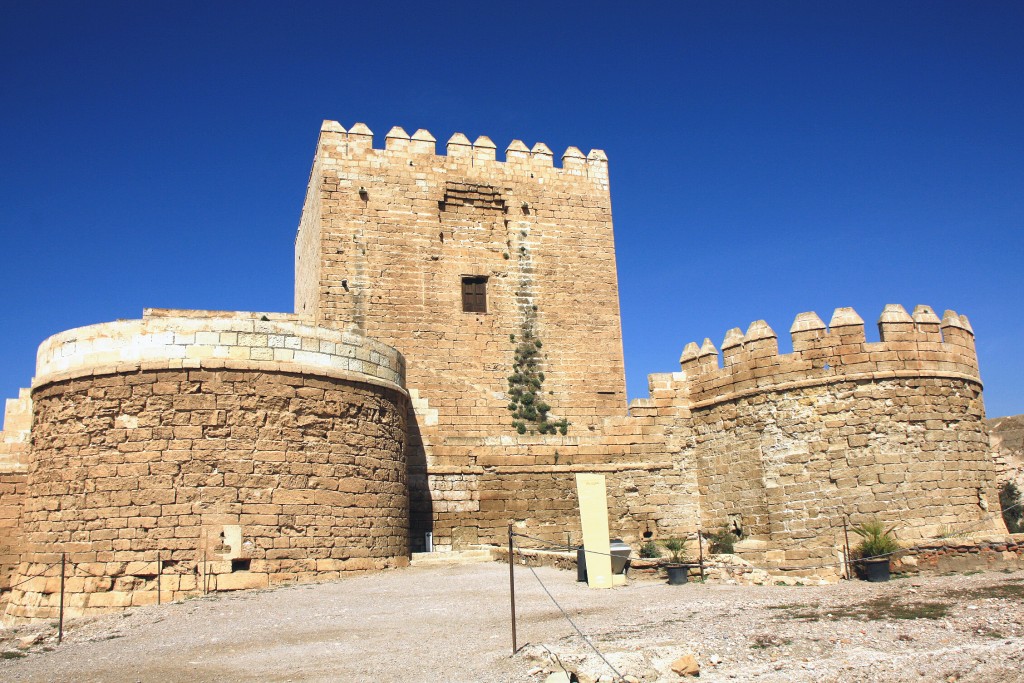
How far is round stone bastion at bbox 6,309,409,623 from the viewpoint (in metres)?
10.3

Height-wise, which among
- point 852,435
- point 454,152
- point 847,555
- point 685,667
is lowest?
point 685,667

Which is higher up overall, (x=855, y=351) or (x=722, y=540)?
(x=855, y=351)

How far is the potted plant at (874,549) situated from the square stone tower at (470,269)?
7.08 meters

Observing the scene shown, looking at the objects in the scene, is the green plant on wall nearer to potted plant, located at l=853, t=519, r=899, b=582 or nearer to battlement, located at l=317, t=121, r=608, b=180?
battlement, located at l=317, t=121, r=608, b=180

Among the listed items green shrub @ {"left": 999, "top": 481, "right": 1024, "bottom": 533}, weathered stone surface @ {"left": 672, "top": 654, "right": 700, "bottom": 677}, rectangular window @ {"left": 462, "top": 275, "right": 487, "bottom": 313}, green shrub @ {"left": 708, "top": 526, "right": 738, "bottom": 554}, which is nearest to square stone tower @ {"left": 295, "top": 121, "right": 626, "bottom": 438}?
rectangular window @ {"left": 462, "top": 275, "right": 487, "bottom": 313}

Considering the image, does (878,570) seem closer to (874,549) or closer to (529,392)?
(874,549)

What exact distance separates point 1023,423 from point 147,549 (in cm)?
1746

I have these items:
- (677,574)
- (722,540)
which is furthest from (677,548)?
(677,574)

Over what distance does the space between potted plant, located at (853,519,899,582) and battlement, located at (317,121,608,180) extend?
36.3ft

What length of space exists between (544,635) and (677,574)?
3949 millimetres

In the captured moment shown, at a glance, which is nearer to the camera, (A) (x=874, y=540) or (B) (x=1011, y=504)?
(A) (x=874, y=540)

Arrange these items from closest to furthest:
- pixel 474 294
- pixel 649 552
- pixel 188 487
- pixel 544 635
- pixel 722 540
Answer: pixel 544 635, pixel 188 487, pixel 649 552, pixel 722 540, pixel 474 294

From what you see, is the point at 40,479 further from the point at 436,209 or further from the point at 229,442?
the point at 436,209

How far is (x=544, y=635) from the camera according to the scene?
25.1 ft
